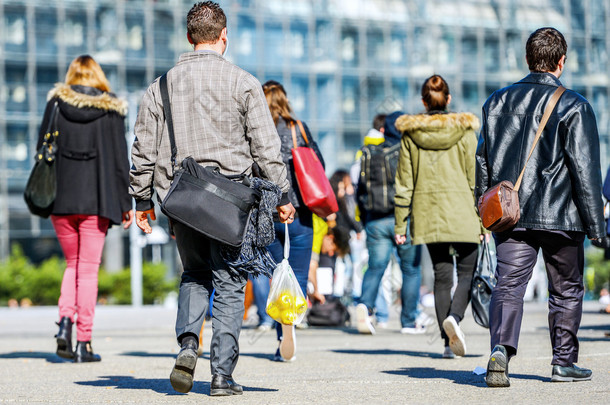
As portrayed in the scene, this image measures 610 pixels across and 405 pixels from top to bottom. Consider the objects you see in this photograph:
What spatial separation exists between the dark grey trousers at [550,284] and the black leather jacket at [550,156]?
0.47ft

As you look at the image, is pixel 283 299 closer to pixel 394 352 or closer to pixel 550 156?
pixel 550 156

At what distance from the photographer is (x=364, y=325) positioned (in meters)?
11.4

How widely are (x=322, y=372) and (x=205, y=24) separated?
8.33ft

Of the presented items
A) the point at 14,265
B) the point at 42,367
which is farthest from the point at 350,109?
the point at 42,367

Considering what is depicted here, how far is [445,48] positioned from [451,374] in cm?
4459

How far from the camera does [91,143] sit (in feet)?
29.1

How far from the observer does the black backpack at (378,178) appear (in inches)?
455

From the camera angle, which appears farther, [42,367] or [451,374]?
[42,367]

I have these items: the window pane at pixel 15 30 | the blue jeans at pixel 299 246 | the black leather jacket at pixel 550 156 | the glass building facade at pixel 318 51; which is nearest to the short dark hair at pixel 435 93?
the blue jeans at pixel 299 246

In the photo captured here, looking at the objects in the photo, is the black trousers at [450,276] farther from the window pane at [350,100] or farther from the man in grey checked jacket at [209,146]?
the window pane at [350,100]

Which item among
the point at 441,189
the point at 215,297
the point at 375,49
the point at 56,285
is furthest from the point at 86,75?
the point at 375,49

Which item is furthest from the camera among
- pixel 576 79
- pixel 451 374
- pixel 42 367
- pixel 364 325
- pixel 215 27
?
pixel 576 79

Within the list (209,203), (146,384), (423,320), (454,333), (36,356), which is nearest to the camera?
(209,203)

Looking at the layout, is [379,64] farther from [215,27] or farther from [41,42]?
[215,27]
